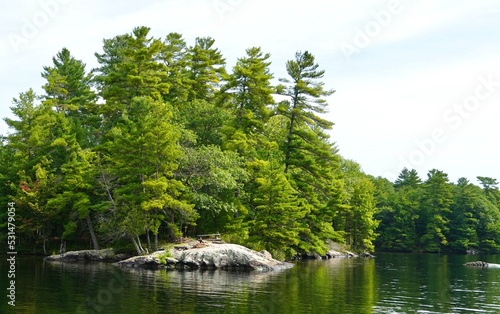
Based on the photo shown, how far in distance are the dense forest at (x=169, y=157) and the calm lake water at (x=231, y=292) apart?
27.8 ft

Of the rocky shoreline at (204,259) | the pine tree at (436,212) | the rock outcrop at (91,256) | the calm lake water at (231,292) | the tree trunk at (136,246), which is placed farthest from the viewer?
the pine tree at (436,212)

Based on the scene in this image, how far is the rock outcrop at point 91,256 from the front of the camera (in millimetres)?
44312

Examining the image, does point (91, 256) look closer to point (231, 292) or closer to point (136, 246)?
point (136, 246)

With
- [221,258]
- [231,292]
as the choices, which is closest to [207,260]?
[221,258]

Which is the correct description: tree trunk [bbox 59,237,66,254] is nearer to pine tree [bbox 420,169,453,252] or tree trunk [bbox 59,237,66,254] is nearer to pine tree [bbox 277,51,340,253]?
pine tree [bbox 277,51,340,253]

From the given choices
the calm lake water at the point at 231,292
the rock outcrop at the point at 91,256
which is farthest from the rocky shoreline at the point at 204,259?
the rock outcrop at the point at 91,256

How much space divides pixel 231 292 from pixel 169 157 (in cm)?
1822

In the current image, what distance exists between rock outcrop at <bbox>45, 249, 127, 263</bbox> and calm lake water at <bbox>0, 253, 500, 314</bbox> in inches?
238

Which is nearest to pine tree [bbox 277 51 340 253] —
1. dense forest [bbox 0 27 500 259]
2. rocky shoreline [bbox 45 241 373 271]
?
dense forest [bbox 0 27 500 259]

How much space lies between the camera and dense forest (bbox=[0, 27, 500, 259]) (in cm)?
4262

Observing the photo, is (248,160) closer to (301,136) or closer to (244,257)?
(301,136)

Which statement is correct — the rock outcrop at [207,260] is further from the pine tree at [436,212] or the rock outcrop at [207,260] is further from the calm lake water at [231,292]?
the pine tree at [436,212]

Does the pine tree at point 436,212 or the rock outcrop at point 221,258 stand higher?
the pine tree at point 436,212

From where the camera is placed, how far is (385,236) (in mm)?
96125
